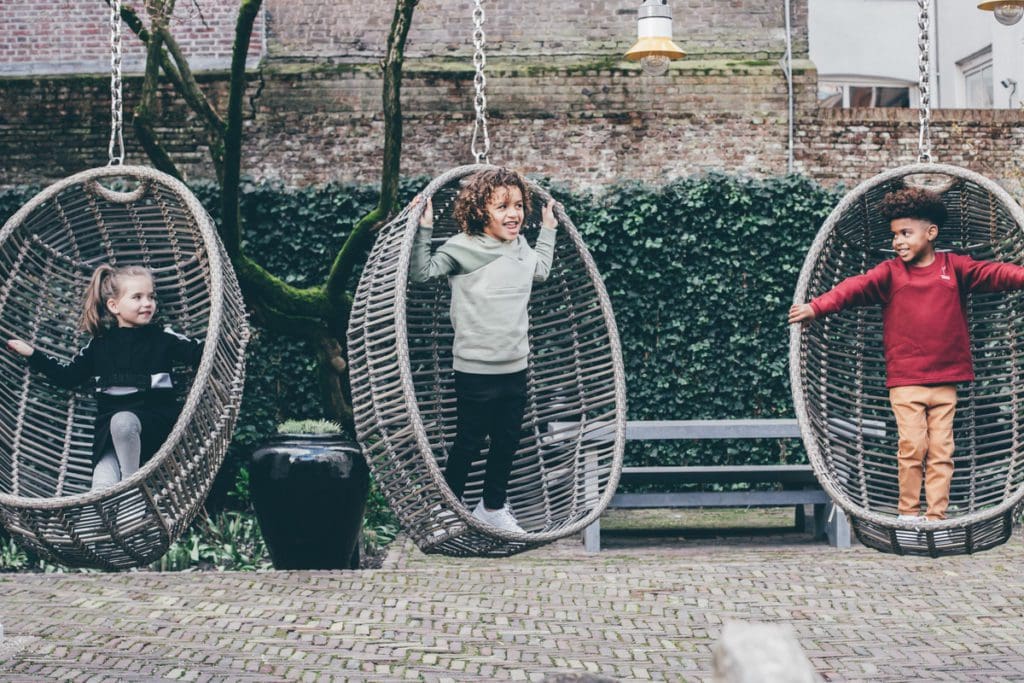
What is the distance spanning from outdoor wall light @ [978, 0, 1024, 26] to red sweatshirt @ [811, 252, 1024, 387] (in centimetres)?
200

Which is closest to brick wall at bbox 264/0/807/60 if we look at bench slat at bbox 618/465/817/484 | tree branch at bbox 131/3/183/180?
tree branch at bbox 131/3/183/180

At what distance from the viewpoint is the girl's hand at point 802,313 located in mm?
5116

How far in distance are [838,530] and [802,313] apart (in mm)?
4300

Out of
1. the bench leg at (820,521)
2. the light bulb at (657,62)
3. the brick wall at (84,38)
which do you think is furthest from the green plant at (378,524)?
the brick wall at (84,38)

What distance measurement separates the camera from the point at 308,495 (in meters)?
8.00

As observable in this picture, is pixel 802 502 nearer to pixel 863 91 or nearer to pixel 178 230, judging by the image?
pixel 178 230

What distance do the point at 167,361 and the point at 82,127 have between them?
6296 millimetres

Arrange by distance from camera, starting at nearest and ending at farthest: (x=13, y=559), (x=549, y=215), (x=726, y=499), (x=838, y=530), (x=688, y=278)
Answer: (x=549, y=215) < (x=13, y=559) < (x=838, y=530) < (x=726, y=499) < (x=688, y=278)

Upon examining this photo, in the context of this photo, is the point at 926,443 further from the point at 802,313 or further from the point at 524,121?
the point at 524,121

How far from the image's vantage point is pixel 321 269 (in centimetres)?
1007

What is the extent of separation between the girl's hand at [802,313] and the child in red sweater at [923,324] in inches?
2.5

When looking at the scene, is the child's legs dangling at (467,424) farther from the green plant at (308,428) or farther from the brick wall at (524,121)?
the brick wall at (524,121)

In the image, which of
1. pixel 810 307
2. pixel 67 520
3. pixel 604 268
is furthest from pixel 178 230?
pixel 604 268

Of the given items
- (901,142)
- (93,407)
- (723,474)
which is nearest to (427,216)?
(93,407)
